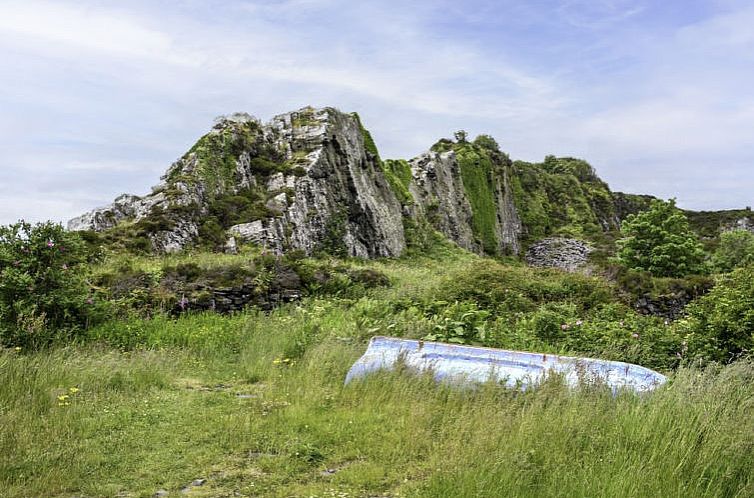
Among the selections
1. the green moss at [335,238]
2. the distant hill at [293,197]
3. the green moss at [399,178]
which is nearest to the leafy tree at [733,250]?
the distant hill at [293,197]

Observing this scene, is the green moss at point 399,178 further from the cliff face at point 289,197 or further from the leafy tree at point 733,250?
the leafy tree at point 733,250

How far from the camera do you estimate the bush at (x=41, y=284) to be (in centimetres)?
866

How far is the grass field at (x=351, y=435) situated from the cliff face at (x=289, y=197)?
1255cm

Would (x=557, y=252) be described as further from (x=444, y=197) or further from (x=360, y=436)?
(x=360, y=436)

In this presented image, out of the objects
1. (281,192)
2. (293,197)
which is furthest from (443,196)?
(281,192)

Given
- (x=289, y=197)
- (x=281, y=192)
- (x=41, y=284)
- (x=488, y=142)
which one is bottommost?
(x=41, y=284)

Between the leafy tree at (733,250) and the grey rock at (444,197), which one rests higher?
the grey rock at (444,197)

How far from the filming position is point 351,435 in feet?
19.0

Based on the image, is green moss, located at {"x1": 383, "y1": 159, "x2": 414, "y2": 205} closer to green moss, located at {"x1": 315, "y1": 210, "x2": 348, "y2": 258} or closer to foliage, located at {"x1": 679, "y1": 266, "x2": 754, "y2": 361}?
green moss, located at {"x1": 315, "y1": 210, "x2": 348, "y2": 258}

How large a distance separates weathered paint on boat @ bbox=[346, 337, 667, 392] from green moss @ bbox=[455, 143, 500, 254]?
4731 centimetres

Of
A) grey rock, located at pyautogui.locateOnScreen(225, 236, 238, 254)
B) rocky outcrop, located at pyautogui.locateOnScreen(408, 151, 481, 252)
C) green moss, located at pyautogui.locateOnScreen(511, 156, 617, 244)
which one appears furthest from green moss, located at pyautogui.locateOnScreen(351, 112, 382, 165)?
green moss, located at pyautogui.locateOnScreen(511, 156, 617, 244)

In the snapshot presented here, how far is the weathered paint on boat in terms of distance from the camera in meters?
6.30

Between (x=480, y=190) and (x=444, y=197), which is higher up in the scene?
(x=480, y=190)

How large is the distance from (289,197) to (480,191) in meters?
35.0
